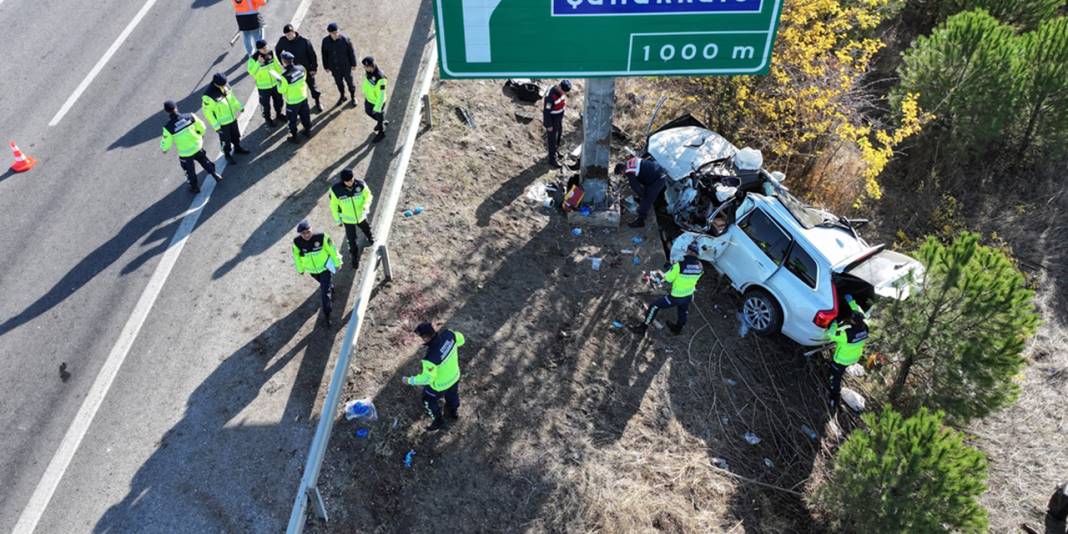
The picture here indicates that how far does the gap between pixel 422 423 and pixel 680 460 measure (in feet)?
10.9

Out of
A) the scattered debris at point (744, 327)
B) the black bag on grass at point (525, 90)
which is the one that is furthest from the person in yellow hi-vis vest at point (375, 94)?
the scattered debris at point (744, 327)

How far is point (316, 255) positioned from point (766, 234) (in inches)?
256

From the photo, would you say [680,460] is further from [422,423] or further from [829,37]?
[829,37]

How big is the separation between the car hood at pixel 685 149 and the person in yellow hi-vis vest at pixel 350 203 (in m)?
5.28

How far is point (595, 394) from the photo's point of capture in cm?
945

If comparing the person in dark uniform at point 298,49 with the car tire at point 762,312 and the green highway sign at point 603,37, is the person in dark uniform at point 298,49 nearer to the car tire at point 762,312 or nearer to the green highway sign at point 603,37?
the green highway sign at point 603,37

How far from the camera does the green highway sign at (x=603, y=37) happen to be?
9328 mm

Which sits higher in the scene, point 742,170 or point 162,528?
point 742,170

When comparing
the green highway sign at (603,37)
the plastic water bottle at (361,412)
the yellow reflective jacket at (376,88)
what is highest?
the green highway sign at (603,37)

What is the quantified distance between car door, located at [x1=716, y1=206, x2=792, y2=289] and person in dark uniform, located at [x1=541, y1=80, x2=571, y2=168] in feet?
12.2

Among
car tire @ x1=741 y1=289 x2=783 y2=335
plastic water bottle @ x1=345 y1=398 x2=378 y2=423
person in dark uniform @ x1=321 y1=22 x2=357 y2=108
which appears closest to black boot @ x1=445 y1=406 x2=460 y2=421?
plastic water bottle @ x1=345 y1=398 x2=378 y2=423

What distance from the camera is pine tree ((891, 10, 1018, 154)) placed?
44.4 feet

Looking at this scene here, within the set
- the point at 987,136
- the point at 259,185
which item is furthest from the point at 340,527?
the point at 987,136

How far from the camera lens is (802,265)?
998 centimetres
